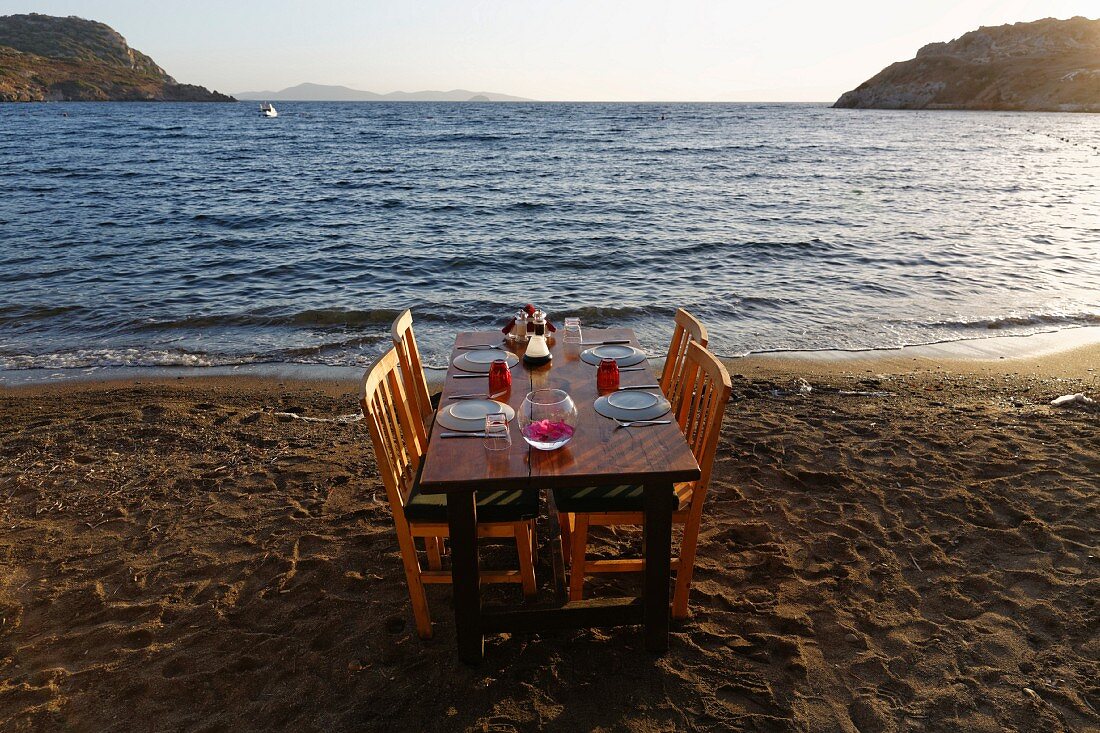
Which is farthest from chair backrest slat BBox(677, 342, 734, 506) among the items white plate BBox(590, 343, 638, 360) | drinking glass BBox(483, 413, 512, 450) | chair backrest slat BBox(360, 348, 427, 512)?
chair backrest slat BBox(360, 348, 427, 512)

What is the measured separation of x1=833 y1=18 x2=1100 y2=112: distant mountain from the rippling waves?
59.4 m

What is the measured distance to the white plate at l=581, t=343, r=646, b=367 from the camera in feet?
10.5

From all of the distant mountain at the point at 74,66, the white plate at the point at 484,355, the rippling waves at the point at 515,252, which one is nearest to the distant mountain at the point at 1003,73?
the rippling waves at the point at 515,252

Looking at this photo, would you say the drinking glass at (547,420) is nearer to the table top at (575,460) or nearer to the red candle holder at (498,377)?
the table top at (575,460)

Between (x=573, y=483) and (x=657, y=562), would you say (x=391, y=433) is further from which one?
(x=657, y=562)

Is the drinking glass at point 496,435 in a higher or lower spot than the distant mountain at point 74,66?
lower

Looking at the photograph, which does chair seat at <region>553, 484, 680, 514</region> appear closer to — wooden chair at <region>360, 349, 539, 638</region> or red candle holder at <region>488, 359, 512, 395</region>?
wooden chair at <region>360, 349, 539, 638</region>

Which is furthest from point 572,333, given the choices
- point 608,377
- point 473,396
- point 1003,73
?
point 1003,73

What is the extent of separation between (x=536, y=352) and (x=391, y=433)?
823mm

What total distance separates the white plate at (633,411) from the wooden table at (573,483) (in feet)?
0.11

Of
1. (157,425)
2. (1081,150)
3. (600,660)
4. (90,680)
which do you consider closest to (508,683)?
(600,660)

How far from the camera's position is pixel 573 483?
86.0 inches

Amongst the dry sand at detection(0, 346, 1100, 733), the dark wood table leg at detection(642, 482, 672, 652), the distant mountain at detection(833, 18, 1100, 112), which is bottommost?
the dry sand at detection(0, 346, 1100, 733)

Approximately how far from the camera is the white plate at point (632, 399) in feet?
8.77
